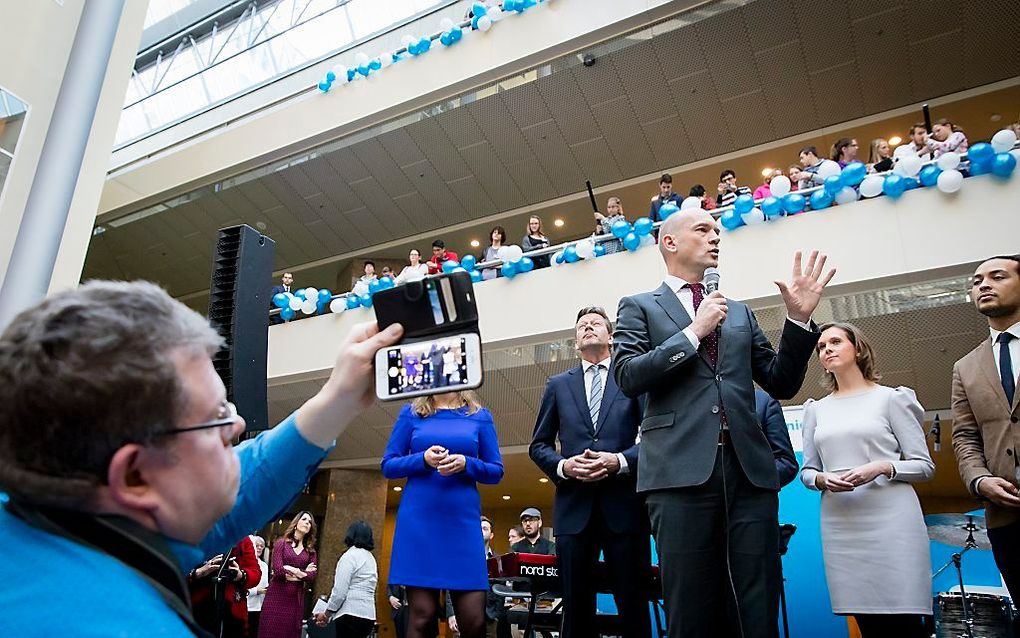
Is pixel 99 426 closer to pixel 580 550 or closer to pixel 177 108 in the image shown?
pixel 580 550

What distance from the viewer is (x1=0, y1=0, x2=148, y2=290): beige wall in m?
6.01

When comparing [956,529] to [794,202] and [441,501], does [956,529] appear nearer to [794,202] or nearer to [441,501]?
[441,501]

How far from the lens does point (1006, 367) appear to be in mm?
2959

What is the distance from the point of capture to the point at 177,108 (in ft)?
51.8

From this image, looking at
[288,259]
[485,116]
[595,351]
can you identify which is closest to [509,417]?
[485,116]

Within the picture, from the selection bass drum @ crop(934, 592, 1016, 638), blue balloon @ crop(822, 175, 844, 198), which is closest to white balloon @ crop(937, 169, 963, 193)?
blue balloon @ crop(822, 175, 844, 198)

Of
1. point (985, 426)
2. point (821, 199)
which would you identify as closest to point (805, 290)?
point (985, 426)

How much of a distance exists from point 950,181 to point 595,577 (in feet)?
19.8

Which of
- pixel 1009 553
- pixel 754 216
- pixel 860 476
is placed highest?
pixel 754 216

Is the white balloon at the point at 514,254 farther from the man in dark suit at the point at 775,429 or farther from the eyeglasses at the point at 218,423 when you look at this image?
the eyeglasses at the point at 218,423

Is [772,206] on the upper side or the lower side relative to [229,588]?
upper

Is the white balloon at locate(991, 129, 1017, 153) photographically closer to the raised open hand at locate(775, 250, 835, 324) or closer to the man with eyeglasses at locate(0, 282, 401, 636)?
the raised open hand at locate(775, 250, 835, 324)

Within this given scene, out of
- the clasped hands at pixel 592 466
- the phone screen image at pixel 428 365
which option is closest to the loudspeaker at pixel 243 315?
the clasped hands at pixel 592 466

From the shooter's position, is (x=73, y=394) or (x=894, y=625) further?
(x=894, y=625)
